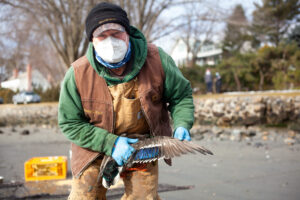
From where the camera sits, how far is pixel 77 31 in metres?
15.0

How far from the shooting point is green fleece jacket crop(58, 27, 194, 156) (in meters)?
2.21

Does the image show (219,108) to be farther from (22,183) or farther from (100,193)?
(100,193)

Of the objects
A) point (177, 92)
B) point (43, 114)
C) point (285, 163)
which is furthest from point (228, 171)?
point (43, 114)

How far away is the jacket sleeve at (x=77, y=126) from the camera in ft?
7.20

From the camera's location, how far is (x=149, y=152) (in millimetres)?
2145

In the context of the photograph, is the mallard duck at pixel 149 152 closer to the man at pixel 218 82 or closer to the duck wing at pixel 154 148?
the duck wing at pixel 154 148

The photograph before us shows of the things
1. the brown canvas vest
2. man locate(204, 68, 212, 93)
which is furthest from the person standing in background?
the brown canvas vest

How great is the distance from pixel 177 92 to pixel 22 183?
384cm

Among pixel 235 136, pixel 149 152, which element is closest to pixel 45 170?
pixel 149 152

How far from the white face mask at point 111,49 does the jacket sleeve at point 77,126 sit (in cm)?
28

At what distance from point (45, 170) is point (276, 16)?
29.0m

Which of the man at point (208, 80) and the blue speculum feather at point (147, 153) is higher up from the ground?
the man at point (208, 80)

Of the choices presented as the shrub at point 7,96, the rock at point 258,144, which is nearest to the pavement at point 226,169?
the rock at point 258,144

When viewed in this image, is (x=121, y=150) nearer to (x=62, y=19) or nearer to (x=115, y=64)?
(x=115, y=64)
